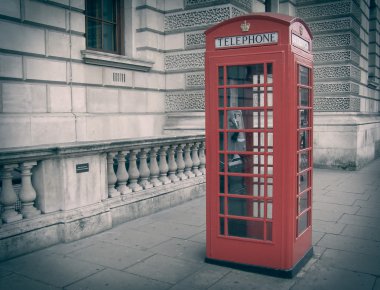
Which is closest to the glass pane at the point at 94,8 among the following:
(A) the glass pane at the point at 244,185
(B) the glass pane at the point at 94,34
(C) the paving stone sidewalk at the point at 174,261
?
(B) the glass pane at the point at 94,34

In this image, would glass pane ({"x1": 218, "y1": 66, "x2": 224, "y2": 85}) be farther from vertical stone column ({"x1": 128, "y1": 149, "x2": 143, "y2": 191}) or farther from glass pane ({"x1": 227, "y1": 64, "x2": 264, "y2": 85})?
vertical stone column ({"x1": 128, "y1": 149, "x2": 143, "y2": 191})

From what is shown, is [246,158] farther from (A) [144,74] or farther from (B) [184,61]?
(B) [184,61]

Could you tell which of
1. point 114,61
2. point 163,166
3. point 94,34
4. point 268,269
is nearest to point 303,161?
point 268,269

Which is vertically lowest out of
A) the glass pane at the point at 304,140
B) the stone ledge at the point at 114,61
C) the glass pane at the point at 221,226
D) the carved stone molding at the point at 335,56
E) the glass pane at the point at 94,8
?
the glass pane at the point at 221,226

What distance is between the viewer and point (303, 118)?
13.6ft

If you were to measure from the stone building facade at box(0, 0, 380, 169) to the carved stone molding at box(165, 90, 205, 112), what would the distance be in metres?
0.03

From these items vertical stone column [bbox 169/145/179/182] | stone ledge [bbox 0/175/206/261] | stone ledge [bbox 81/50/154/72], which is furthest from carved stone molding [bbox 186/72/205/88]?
stone ledge [bbox 0/175/206/261]

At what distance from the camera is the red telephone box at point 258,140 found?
148 inches

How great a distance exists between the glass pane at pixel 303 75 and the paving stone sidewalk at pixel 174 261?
1930 mm

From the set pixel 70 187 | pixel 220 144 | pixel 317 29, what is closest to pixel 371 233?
pixel 220 144

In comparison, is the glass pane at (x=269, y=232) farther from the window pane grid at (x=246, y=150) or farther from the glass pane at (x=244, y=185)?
the glass pane at (x=244, y=185)

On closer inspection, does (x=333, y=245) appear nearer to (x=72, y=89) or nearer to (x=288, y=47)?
(x=288, y=47)

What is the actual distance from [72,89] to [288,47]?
583 cm

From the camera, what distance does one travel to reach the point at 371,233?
5.45 m
